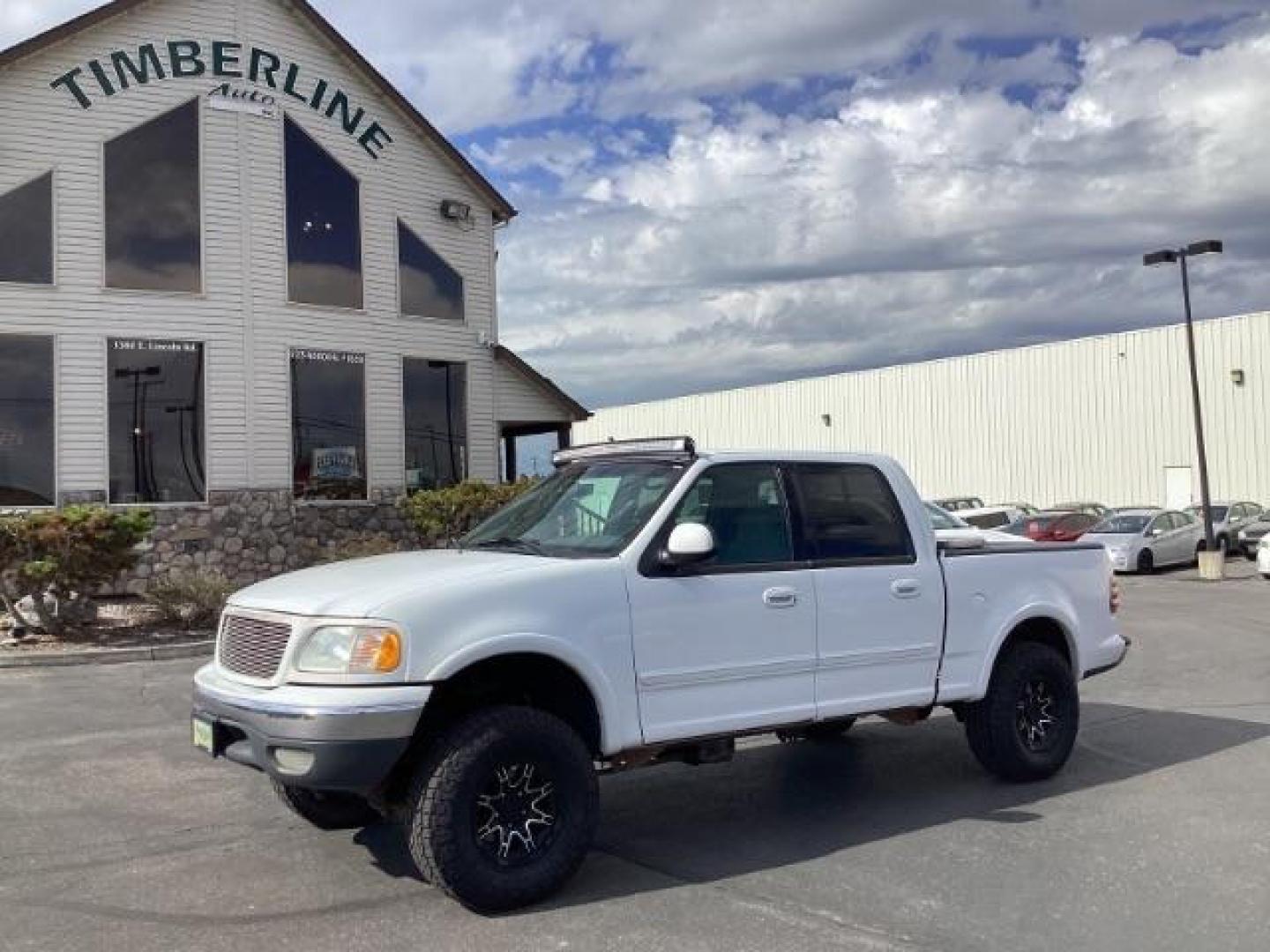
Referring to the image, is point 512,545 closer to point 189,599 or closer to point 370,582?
point 370,582

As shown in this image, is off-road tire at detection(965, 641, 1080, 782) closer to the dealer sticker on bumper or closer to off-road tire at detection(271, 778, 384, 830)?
off-road tire at detection(271, 778, 384, 830)

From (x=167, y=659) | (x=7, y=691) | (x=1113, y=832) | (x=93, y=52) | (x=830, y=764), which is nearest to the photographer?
(x=1113, y=832)

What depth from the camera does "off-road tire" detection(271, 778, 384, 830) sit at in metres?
6.09

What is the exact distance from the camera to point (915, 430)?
46094 mm

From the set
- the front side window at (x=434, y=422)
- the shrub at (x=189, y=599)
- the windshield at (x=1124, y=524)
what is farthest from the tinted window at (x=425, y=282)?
the windshield at (x=1124, y=524)

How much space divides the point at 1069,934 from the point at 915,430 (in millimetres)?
42391

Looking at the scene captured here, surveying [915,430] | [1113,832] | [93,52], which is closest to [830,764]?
[1113,832]

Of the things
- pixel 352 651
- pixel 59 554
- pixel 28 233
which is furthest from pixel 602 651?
pixel 28 233

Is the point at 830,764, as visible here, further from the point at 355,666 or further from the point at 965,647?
the point at 355,666

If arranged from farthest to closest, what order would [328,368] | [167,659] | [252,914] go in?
1. [328,368]
2. [167,659]
3. [252,914]

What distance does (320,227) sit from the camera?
20.0 metres

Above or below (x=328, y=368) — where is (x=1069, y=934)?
below

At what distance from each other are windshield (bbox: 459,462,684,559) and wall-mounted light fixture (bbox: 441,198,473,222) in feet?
51.4

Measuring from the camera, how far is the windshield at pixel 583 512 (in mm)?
5809
